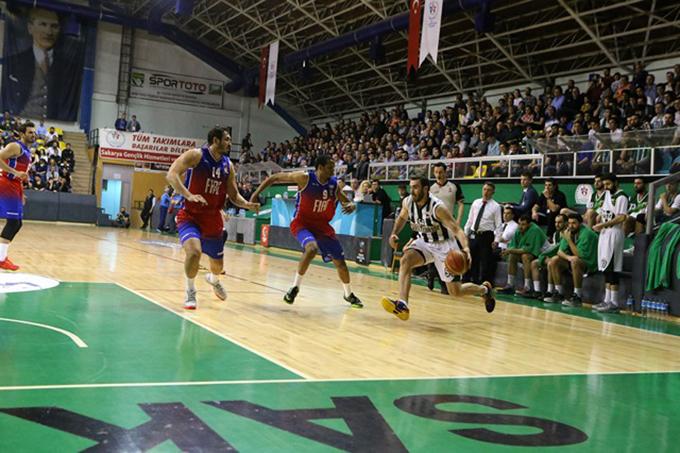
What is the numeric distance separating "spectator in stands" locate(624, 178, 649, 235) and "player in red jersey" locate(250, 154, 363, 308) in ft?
16.6

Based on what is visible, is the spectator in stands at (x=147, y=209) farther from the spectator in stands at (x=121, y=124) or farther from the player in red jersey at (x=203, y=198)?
the player in red jersey at (x=203, y=198)

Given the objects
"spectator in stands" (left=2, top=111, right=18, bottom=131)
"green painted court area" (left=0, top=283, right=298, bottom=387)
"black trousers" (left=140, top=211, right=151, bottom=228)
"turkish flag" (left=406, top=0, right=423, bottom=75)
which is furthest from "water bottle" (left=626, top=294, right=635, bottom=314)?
"spectator in stands" (left=2, top=111, right=18, bottom=131)

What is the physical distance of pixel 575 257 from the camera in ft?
35.9

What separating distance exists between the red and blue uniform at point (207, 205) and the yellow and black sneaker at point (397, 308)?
6.61 ft

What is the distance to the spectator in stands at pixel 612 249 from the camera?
10.6 m

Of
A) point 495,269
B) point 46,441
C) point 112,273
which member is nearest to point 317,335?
point 46,441

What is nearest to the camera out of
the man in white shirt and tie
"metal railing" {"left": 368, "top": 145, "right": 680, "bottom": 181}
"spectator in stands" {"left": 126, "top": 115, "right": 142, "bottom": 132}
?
the man in white shirt and tie

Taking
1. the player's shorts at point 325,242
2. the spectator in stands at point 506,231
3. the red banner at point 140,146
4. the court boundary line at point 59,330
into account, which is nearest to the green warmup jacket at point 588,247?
the spectator in stands at point 506,231

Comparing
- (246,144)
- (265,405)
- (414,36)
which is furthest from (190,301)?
(246,144)

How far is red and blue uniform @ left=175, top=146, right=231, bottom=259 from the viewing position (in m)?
7.67

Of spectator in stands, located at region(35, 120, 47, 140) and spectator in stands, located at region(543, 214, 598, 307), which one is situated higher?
spectator in stands, located at region(35, 120, 47, 140)

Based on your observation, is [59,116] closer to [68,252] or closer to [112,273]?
[68,252]

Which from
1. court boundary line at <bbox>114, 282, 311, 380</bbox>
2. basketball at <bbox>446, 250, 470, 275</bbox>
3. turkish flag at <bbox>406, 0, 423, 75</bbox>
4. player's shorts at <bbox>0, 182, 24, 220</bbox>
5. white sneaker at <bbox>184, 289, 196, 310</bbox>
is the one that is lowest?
court boundary line at <bbox>114, 282, 311, 380</bbox>

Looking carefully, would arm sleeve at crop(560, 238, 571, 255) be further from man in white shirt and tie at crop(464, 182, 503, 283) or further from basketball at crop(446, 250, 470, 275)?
basketball at crop(446, 250, 470, 275)
